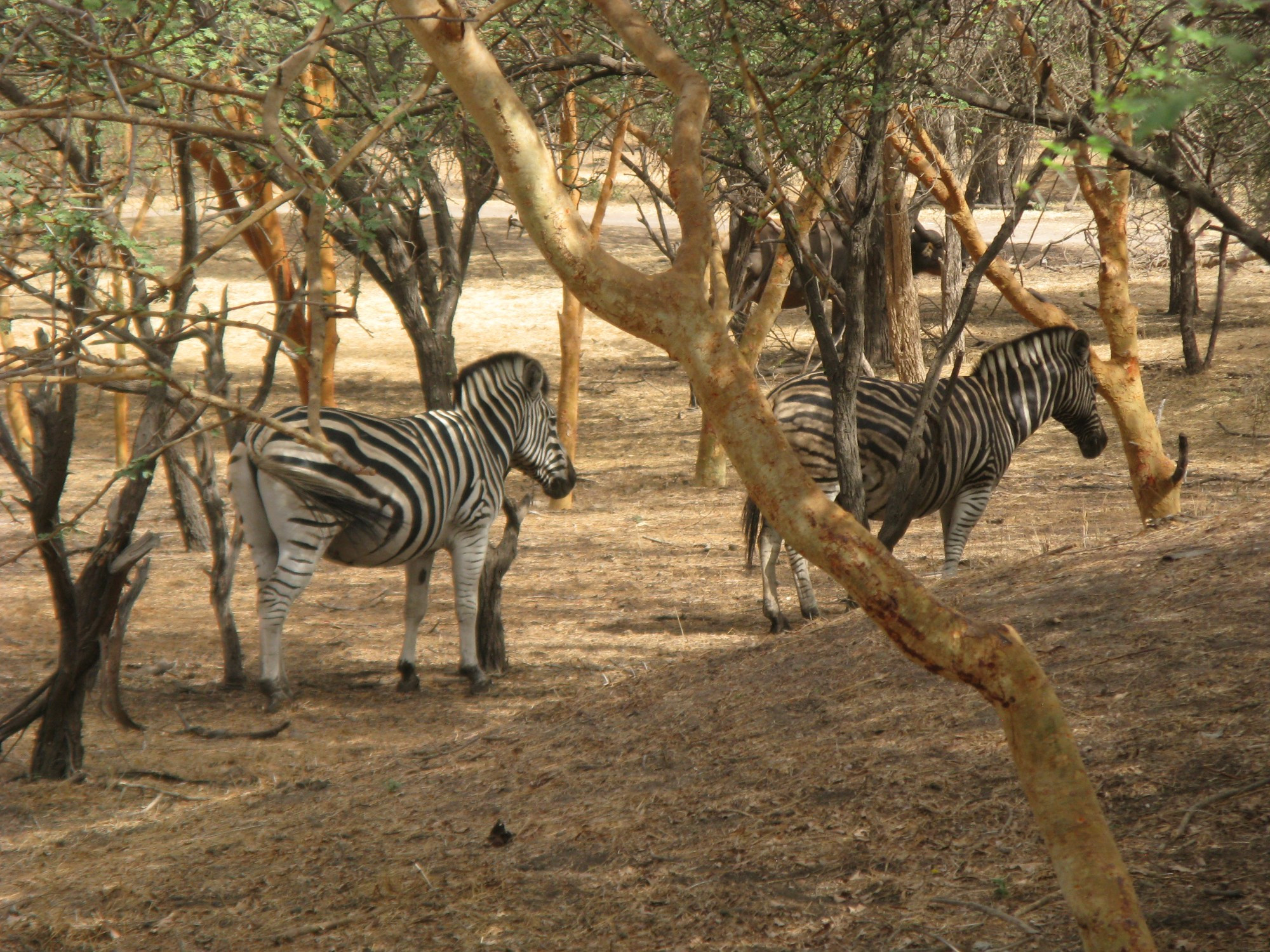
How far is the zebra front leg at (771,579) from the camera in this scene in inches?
296

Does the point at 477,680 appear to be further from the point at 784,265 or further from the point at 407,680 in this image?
the point at 784,265

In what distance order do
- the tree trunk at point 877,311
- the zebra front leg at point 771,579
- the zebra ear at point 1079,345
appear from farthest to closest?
the tree trunk at point 877,311 → the zebra ear at point 1079,345 → the zebra front leg at point 771,579

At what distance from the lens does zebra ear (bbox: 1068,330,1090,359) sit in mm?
7930

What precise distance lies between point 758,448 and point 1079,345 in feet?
20.5

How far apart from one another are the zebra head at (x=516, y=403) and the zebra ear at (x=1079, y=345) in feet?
12.3

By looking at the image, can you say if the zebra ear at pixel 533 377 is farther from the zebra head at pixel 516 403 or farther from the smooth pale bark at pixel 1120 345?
the smooth pale bark at pixel 1120 345

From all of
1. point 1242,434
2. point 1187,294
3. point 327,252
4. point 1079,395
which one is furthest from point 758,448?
point 1187,294

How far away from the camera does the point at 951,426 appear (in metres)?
7.62

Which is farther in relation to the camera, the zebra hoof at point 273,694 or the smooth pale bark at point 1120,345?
the smooth pale bark at point 1120,345

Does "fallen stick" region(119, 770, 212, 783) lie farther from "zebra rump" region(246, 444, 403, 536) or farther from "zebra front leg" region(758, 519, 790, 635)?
"zebra front leg" region(758, 519, 790, 635)

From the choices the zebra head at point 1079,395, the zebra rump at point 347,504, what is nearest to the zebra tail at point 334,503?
the zebra rump at point 347,504

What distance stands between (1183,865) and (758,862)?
117 centimetres

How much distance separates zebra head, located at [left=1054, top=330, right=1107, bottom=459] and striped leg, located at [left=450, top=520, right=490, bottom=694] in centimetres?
426

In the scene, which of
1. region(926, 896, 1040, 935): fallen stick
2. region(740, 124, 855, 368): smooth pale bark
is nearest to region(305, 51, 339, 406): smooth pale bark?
region(740, 124, 855, 368): smooth pale bark
